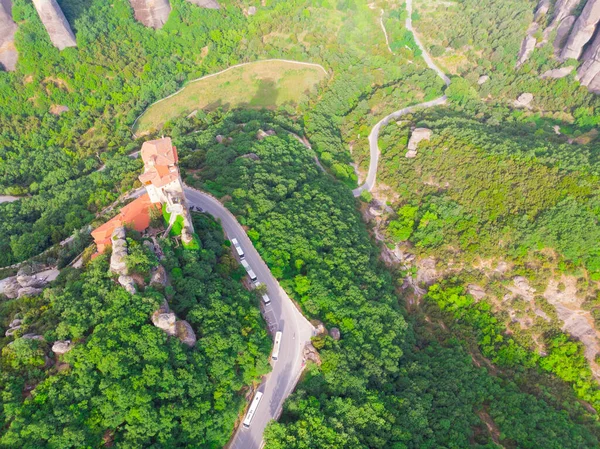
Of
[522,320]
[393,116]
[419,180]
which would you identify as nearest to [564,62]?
[393,116]

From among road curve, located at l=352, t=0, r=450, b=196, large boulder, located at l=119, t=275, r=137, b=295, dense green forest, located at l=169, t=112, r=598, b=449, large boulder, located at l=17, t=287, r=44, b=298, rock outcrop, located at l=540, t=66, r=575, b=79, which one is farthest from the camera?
rock outcrop, located at l=540, t=66, r=575, b=79

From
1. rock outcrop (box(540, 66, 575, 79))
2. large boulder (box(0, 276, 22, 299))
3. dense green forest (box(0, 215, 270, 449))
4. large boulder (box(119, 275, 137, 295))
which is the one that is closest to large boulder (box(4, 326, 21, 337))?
dense green forest (box(0, 215, 270, 449))

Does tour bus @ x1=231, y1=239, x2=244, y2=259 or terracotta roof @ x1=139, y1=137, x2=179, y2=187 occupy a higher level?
terracotta roof @ x1=139, y1=137, x2=179, y2=187

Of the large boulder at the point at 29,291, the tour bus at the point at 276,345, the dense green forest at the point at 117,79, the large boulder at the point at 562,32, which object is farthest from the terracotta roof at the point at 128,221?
the large boulder at the point at 562,32

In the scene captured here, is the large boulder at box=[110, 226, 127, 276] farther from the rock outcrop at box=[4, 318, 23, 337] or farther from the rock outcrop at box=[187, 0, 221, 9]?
the rock outcrop at box=[187, 0, 221, 9]

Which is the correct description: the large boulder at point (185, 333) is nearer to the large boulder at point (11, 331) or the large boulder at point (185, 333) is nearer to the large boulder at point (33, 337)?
the large boulder at point (33, 337)

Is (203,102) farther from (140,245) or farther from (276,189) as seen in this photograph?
(140,245)

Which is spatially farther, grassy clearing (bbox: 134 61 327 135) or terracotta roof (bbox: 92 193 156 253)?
grassy clearing (bbox: 134 61 327 135)
